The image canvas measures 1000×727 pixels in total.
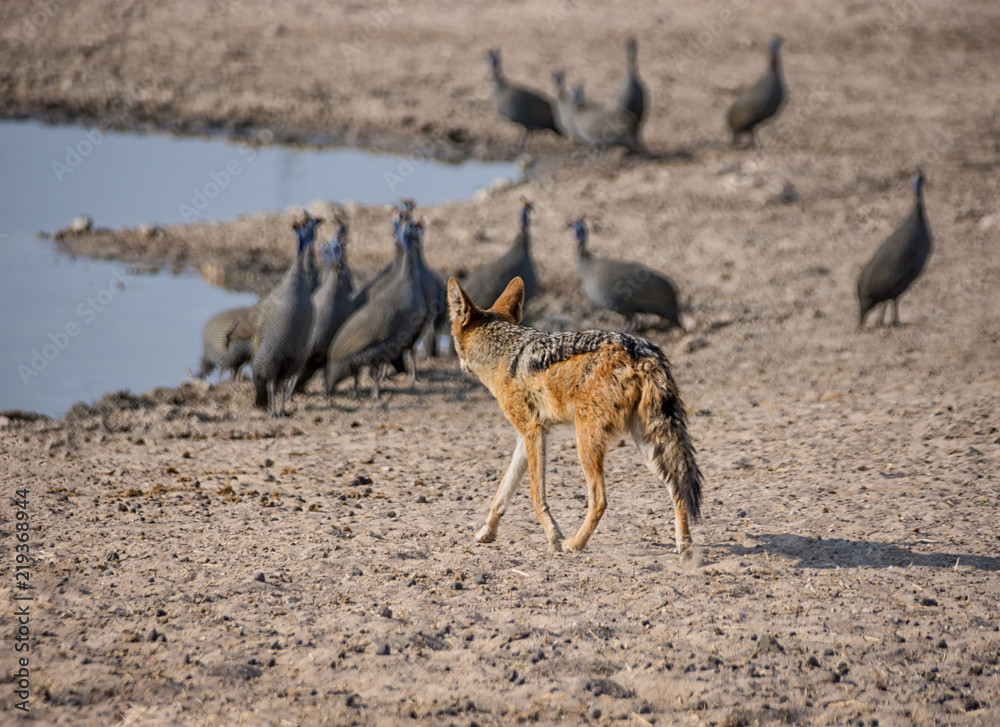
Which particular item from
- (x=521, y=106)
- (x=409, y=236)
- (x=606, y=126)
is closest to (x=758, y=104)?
(x=606, y=126)

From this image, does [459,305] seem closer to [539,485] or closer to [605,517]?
[539,485]

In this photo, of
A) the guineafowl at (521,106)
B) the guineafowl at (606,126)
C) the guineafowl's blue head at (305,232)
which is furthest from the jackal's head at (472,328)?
the guineafowl at (521,106)

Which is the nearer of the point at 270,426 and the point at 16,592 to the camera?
the point at 16,592

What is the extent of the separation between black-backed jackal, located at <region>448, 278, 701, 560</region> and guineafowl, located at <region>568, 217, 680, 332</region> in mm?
4898

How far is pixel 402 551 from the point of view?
18.4ft

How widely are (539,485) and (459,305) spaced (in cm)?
111

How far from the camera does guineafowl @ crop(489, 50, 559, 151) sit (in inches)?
712

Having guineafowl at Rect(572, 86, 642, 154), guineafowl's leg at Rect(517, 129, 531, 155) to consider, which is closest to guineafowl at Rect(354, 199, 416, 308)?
guineafowl at Rect(572, 86, 642, 154)

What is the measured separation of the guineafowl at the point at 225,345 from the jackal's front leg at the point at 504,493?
4391 mm

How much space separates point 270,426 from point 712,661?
16.0ft

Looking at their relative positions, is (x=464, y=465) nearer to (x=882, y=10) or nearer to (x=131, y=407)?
(x=131, y=407)

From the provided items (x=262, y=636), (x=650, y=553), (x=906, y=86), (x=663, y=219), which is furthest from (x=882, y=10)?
(x=262, y=636)

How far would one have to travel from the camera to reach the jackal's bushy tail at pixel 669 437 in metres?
5.08

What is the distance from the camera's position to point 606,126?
1673cm
